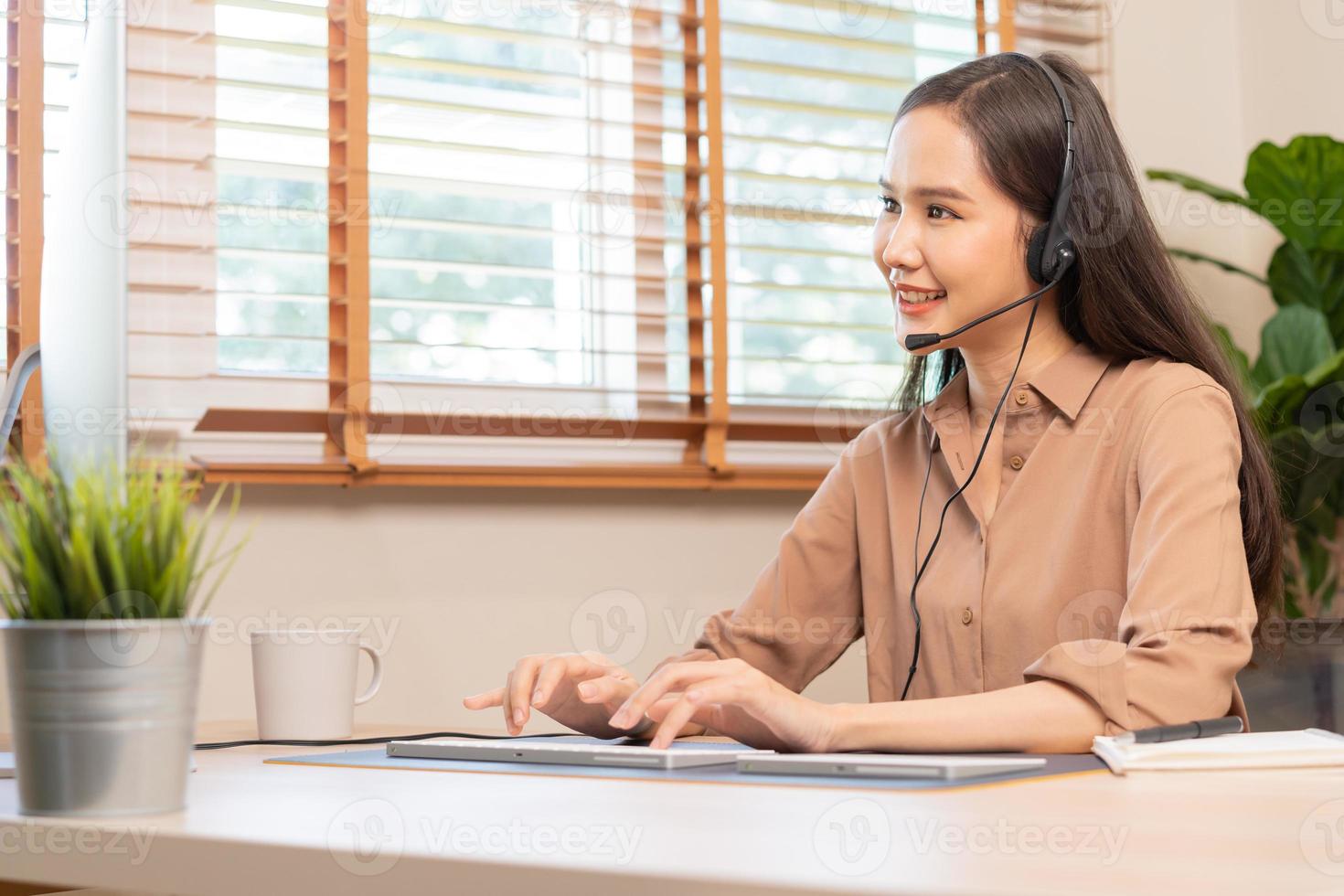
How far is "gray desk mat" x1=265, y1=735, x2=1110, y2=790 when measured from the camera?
31.3 inches

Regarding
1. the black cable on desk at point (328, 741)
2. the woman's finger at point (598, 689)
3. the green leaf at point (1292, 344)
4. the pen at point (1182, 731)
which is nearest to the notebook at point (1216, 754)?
the pen at point (1182, 731)

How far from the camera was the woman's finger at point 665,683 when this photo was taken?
98cm

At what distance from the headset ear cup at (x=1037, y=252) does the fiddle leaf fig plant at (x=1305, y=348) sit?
1.11 meters

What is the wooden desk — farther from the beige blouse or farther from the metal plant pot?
the beige blouse

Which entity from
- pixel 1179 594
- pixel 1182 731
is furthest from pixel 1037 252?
pixel 1182 731

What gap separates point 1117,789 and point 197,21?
1.77 metres

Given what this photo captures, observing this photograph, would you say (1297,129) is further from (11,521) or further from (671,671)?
(11,521)

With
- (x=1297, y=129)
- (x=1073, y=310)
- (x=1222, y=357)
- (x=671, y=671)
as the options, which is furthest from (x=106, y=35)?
(x=1297, y=129)

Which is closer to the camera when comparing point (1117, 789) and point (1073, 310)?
point (1117, 789)

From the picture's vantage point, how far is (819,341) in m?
2.52

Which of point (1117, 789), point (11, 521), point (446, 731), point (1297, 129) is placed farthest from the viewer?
point (1297, 129)

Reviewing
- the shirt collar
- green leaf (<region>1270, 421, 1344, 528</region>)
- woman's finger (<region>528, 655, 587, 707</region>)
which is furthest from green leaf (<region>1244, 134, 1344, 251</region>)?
woman's finger (<region>528, 655, 587, 707</region>)

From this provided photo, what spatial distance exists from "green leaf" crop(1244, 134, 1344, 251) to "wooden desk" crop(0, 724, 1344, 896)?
2003mm

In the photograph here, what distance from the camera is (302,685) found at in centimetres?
128
